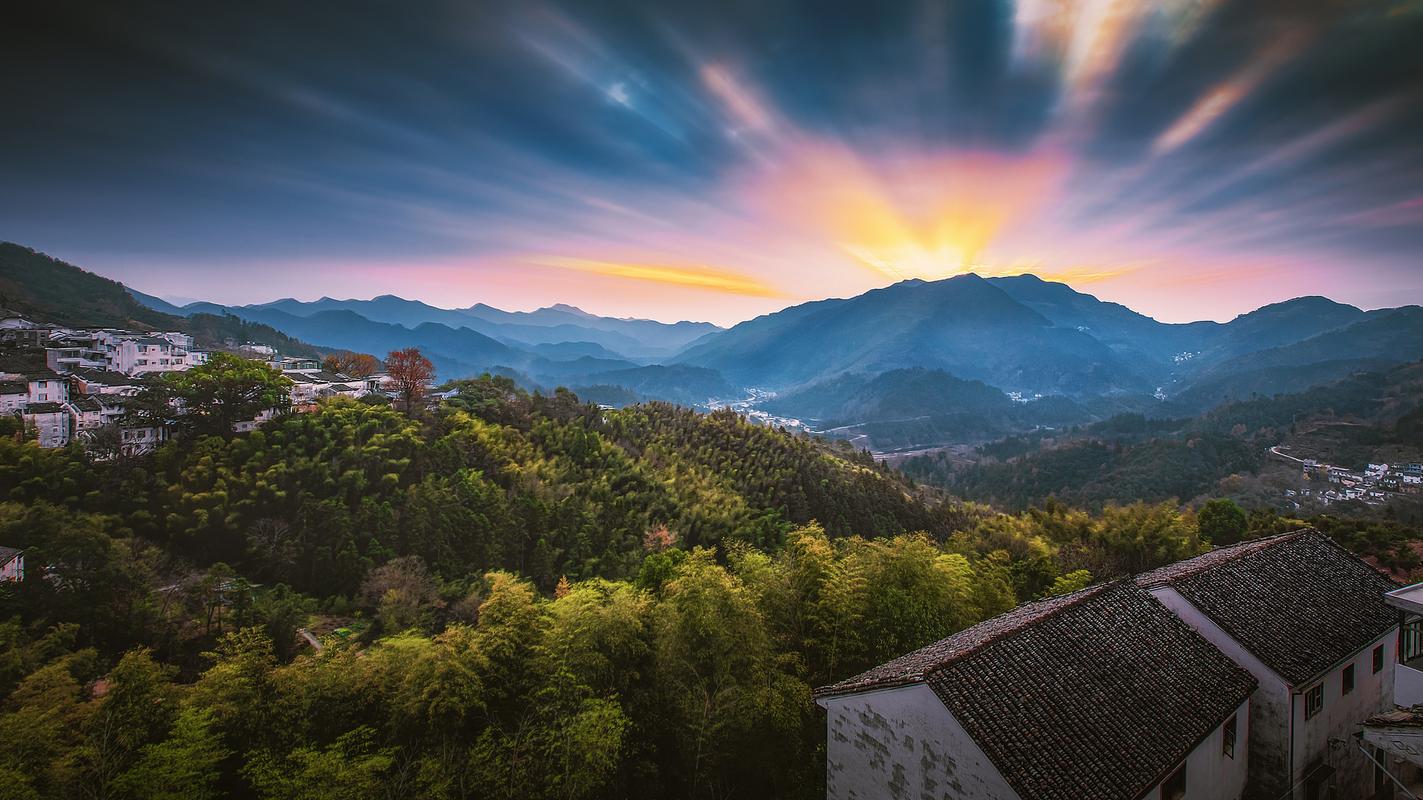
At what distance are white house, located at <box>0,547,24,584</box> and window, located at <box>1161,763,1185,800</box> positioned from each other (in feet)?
86.6

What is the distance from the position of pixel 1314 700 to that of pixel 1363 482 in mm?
78281

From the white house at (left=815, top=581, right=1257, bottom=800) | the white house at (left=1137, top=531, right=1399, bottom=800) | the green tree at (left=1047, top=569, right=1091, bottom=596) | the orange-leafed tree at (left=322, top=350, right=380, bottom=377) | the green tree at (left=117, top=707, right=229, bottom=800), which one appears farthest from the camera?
the orange-leafed tree at (left=322, top=350, right=380, bottom=377)

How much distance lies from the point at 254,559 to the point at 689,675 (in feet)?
63.3

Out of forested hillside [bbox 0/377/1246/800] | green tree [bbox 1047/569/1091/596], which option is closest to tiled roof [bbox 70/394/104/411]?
forested hillside [bbox 0/377/1246/800]

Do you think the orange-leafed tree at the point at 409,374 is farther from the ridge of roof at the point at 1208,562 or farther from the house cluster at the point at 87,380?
the ridge of roof at the point at 1208,562

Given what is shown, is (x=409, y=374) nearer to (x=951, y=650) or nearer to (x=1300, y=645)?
(x=951, y=650)

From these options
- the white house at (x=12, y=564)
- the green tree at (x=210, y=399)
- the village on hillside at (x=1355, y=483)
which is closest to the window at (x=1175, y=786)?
the white house at (x=12, y=564)

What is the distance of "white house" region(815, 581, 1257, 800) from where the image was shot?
7.87m

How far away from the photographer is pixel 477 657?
1123 centimetres

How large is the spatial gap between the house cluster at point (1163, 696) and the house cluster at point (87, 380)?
31258 millimetres

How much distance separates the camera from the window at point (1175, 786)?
348 inches

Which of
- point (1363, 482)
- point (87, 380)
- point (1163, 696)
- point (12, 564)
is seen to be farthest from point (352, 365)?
point (1363, 482)

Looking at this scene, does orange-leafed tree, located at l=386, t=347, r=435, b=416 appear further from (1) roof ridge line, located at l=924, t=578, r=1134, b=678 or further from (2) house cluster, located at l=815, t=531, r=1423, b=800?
(1) roof ridge line, located at l=924, t=578, r=1134, b=678

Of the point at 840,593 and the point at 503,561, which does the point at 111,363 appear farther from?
the point at 840,593
